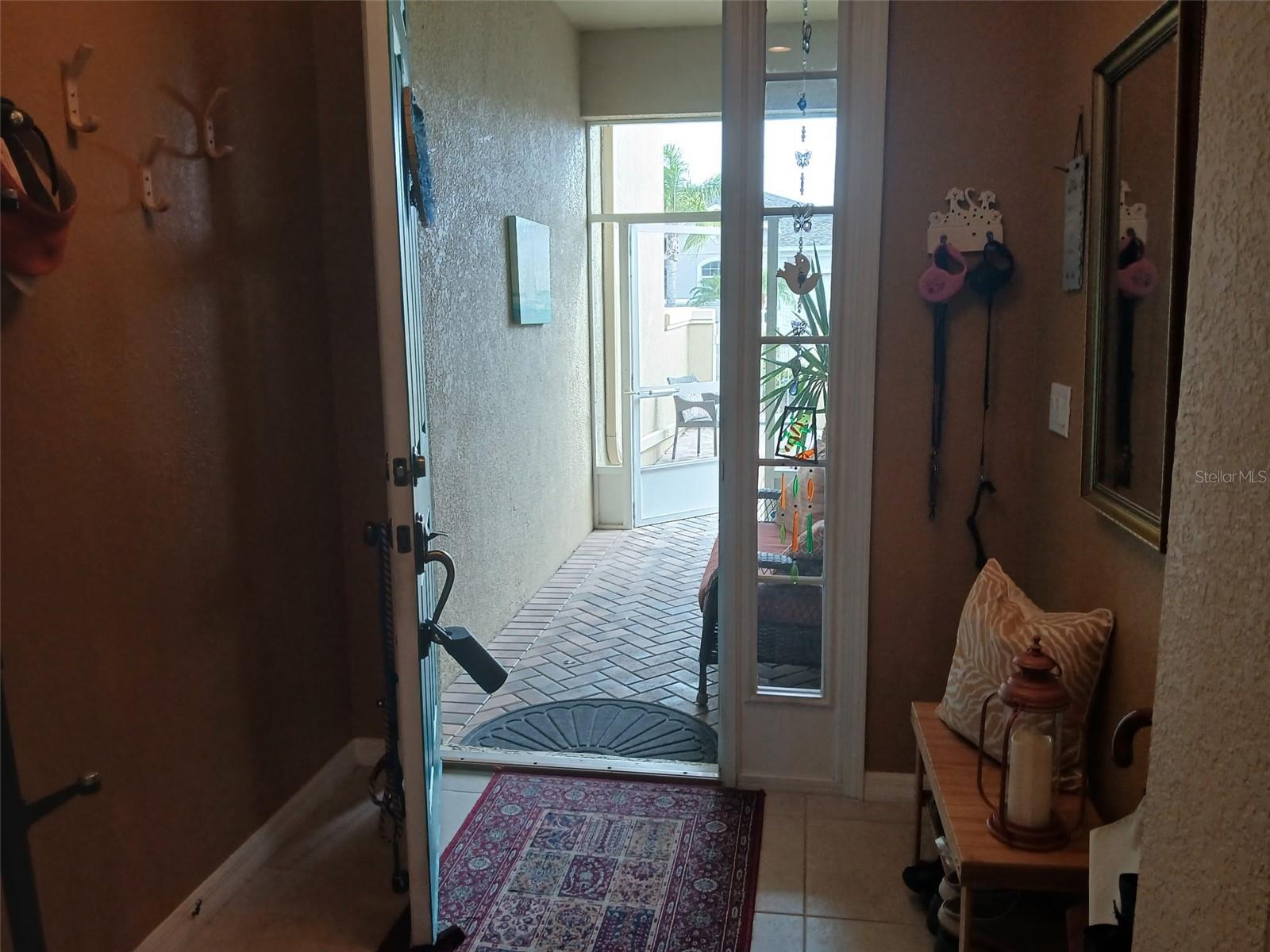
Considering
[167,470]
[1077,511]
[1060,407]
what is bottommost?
[1077,511]

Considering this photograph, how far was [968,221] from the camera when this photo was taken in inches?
91.0

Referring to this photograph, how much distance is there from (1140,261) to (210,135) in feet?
6.42

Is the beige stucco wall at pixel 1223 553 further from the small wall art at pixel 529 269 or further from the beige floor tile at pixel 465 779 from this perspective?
the small wall art at pixel 529 269

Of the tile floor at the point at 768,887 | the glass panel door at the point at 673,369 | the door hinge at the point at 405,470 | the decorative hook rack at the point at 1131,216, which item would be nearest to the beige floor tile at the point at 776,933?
the tile floor at the point at 768,887

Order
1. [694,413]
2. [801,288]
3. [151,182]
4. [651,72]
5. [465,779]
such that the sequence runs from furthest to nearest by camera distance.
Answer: [694,413] < [651,72] < [465,779] < [801,288] < [151,182]

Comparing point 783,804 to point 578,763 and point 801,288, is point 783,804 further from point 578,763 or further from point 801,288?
point 801,288

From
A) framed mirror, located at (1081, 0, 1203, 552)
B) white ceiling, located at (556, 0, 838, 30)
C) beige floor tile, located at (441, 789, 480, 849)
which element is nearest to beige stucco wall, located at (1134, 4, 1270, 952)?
framed mirror, located at (1081, 0, 1203, 552)

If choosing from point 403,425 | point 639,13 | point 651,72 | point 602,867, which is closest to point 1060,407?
point 403,425

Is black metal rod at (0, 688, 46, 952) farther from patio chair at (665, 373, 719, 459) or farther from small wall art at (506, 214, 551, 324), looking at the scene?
patio chair at (665, 373, 719, 459)

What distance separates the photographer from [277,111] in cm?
243

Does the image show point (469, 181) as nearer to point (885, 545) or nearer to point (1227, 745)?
point (885, 545)

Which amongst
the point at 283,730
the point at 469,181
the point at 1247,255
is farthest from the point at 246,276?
the point at 1247,255

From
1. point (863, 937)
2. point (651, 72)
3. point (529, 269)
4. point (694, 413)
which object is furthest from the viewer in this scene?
point (694, 413)

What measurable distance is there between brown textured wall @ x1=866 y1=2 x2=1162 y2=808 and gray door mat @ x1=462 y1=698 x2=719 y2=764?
0.68m
